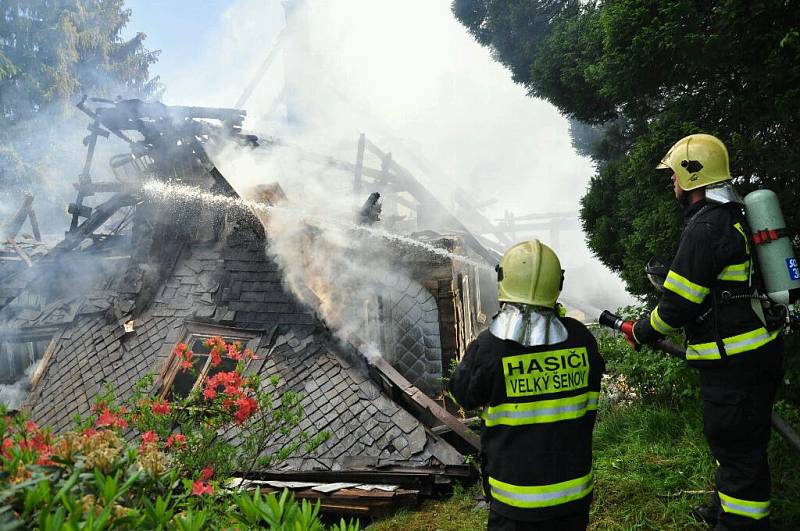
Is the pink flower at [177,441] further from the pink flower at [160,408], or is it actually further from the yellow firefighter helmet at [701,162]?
the yellow firefighter helmet at [701,162]

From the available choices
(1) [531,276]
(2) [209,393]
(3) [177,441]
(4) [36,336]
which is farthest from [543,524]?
(4) [36,336]

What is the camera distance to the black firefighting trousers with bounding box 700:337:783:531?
277 centimetres

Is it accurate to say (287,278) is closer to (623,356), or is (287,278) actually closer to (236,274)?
(236,274)

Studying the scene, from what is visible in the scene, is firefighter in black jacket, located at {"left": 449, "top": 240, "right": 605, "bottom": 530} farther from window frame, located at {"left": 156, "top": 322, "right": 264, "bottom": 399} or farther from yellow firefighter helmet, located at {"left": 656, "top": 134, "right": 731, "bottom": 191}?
window frame, located at {"left": 156, "top": 322, "right": 264, "bottom": 399}

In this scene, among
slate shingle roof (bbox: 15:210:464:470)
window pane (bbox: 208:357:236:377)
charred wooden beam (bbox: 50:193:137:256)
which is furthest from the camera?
charred wooden beam (bbox: 50:193:137:256)

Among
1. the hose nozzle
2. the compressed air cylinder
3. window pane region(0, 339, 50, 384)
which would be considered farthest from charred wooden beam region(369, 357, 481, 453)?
window pane region(0, 339, 50, 384)

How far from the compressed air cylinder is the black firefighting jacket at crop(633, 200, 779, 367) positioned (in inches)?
2.8

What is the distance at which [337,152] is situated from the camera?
61.8 feet

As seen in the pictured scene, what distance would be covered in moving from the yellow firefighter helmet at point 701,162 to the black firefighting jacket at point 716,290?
202 mm

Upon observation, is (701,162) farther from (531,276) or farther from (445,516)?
(445,516)

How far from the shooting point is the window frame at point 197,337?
758 centimetres

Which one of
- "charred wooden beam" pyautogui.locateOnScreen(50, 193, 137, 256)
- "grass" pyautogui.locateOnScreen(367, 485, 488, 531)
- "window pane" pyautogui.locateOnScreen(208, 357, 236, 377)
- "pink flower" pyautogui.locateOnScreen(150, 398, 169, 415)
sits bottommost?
"grass" pyautogui.locateOnScreen(367, 485, 488, 531)

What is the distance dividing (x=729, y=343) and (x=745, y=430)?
0.46m

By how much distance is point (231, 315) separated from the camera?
8000 mm
